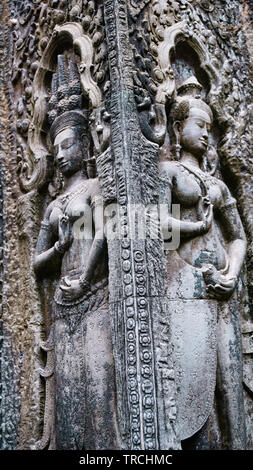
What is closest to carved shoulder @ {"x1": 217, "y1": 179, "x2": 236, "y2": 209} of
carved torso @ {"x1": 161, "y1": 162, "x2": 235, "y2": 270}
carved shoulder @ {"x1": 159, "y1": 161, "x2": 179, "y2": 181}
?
carved torso @ {"x1": 161, "y1": 162, "x2": 235, "y2": 270}

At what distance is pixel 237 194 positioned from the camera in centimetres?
579

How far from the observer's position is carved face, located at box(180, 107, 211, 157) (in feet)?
17.7

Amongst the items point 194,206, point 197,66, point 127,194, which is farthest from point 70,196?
point 197,66

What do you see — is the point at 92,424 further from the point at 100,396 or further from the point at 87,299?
the point at 87,299

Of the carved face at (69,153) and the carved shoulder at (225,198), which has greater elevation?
the carved face at (69,153)

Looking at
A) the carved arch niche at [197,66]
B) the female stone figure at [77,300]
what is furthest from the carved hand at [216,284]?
the carved arch niche at [197,66]

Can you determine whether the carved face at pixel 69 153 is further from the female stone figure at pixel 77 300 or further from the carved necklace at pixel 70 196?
the carved necklace at pixel 70 196

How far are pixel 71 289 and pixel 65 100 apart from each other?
5.50 feet

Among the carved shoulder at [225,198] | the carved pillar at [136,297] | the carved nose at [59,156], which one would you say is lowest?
the carved pillar at [136,297]

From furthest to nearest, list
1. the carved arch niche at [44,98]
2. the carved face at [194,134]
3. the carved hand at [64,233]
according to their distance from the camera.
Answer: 1. the carved arch niche at [44,98]
2. the carved face at [194,134]
3. the carved hand at [64,233]

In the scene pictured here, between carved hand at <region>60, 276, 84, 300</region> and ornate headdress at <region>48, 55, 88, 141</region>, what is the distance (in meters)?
1.35

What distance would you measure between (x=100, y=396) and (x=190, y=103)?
8.23 ft

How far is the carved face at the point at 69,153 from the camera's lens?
5438mm
